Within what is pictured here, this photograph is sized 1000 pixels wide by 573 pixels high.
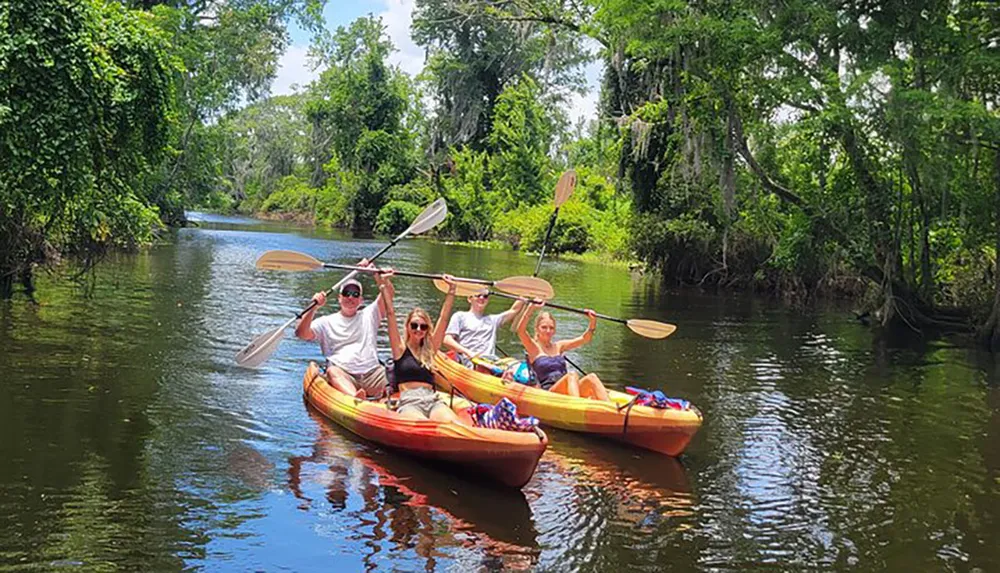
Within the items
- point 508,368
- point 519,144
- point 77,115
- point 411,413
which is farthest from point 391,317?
point 519,144

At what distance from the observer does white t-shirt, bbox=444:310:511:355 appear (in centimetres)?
1047

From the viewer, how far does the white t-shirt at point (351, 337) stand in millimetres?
8453

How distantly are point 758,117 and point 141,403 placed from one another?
1264 cm

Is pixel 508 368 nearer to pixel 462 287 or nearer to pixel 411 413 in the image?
pixel 462 287

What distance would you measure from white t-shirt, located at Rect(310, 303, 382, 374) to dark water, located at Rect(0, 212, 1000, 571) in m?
0.62

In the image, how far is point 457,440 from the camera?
21.4 ft

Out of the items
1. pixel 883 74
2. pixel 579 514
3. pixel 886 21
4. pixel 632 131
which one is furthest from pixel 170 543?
pixel 632 131

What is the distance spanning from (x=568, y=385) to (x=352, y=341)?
81.9 inches

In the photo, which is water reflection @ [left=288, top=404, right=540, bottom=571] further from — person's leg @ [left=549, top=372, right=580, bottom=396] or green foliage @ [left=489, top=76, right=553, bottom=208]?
green foliage @ [left=489, top=76, right=553, bottom=208]

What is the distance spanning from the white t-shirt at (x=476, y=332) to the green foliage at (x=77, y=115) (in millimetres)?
4548

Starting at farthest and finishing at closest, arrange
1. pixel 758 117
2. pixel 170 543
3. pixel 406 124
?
pixel 406 124
pixel 758 117
pixel 170 543

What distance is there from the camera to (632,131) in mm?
23828

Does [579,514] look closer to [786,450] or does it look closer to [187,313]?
[786,450]

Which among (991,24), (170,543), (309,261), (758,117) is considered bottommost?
(170,543)
